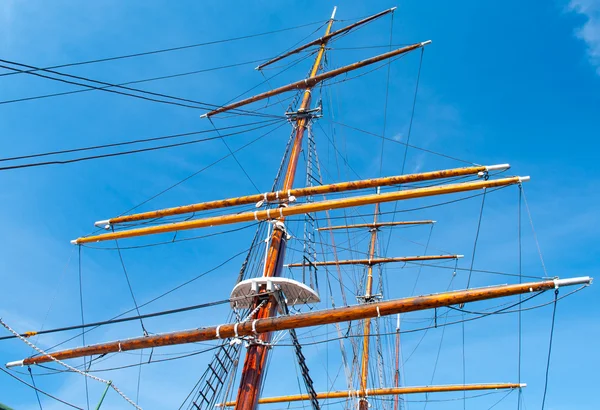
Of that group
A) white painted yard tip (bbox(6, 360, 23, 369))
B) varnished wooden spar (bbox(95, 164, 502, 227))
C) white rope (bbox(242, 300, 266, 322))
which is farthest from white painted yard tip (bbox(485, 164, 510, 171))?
white painted yard tip (bbox(6, 360, 23, 369))

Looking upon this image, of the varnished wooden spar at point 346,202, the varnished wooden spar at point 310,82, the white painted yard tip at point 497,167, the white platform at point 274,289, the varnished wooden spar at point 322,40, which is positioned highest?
the varnished wooden spar at point 322,40

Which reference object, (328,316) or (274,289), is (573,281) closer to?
(328,316)

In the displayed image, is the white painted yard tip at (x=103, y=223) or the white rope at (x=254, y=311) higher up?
the white painted yard tip at (x=103, y=223)

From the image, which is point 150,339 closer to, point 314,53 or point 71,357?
point 71,357

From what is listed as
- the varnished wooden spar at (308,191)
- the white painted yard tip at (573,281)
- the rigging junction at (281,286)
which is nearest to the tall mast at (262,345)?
the rigging junction at (281,286)

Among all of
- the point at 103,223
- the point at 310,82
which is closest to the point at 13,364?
the point at 103,223

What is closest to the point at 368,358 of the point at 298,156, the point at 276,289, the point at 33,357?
the point at 298,156

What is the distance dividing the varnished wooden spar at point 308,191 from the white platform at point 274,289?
2.93 metres

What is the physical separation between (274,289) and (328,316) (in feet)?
5.93

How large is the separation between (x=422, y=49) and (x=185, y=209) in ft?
30.9

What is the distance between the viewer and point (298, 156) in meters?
15.5

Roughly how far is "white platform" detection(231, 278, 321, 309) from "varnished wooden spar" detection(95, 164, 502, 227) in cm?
293

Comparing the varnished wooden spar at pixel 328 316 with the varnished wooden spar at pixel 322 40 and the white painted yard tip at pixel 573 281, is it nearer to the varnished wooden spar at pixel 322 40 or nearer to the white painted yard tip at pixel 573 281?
the white painted yard tip at pixel 573 281

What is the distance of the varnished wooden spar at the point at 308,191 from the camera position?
12555 mm
